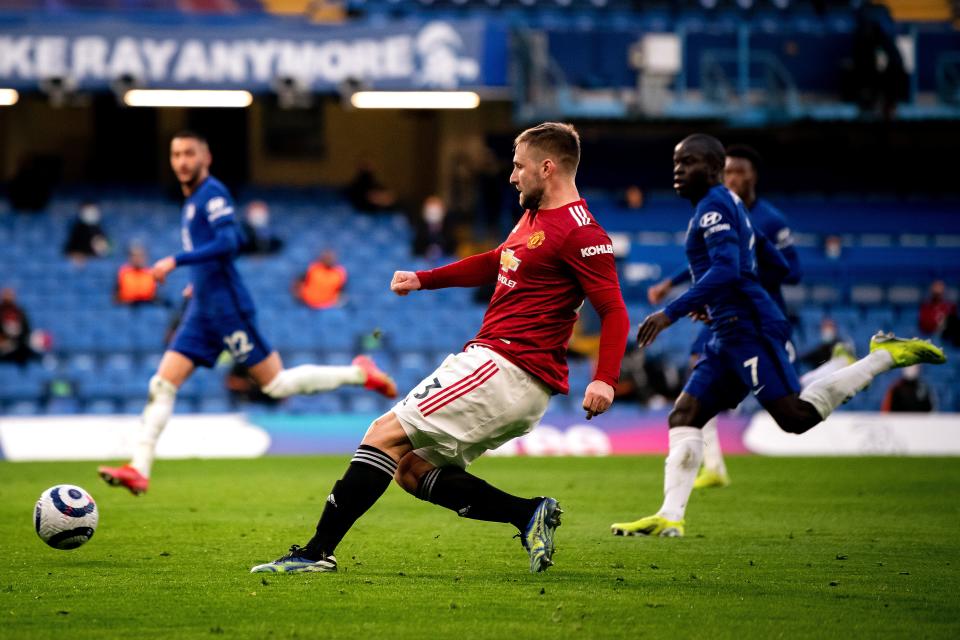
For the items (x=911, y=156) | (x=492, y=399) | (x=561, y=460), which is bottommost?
(x=561, y=460)

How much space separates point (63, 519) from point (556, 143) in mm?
3244

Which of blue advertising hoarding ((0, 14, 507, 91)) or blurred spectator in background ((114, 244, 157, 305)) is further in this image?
blue advertising hoarding ((0, 14, 507, 91))

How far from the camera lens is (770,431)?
17.3 metres

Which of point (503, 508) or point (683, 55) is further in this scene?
point (683, 55)

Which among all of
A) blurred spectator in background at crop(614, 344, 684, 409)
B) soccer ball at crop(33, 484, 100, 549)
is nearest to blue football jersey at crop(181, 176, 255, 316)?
soccer ball at crop(33, 484, 100, 549)

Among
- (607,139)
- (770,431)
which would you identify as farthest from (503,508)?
(607,139)

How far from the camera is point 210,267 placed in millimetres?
10047

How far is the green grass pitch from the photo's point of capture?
5375 millimetres

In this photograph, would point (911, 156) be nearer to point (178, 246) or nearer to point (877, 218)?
point (877, 218)

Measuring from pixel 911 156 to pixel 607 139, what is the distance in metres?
6.22

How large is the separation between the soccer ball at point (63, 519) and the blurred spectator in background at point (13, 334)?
13.7m

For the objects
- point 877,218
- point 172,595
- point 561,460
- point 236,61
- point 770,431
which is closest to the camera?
point 172,595

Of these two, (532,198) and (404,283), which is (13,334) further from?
(532,198)

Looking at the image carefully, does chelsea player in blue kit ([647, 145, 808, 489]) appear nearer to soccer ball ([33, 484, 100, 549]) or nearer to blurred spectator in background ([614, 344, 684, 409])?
soccer ball ([33, 484, 100, 549])
